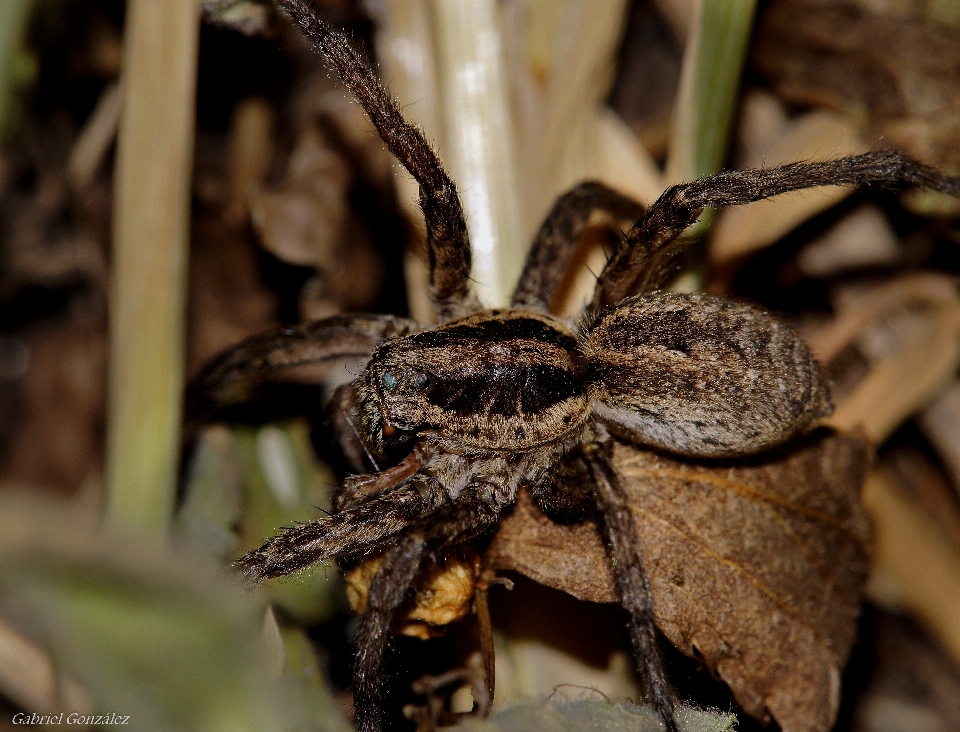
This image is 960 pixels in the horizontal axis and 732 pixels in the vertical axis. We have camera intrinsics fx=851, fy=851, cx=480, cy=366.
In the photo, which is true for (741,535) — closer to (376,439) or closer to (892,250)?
(376,439)

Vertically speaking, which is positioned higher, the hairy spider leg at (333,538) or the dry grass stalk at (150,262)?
the dry grass stalk at (150,262)

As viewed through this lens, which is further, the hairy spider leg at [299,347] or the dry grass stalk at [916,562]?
the dry grass stalk at [916,562]

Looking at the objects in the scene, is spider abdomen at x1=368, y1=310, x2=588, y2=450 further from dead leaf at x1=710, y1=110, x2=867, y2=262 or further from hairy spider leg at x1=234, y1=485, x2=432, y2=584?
dead leaf at x1=710, y1=110, x2=867, y2=262
